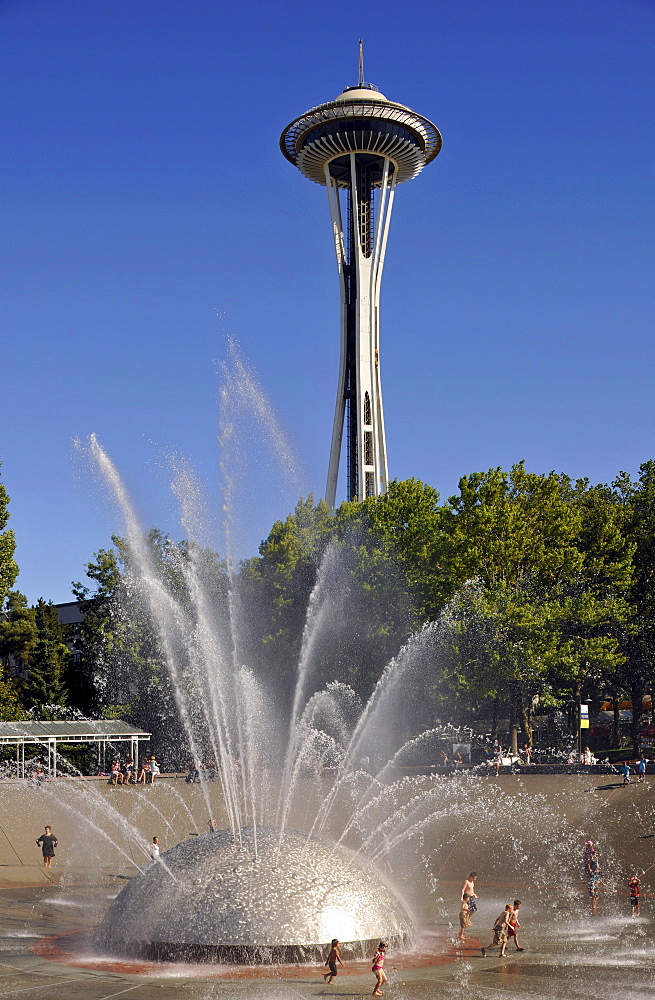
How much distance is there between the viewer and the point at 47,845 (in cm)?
2944

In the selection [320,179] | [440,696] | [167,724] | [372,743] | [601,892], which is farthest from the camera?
[320,179]

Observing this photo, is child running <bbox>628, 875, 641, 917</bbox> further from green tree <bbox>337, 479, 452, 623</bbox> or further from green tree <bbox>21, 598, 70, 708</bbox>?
green tree <bbox>21, 598, 70, 708</bbox>

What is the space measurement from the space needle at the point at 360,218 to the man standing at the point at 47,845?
50315mm

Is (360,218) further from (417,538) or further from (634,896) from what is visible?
(634,896)

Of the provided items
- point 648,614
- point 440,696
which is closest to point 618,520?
point 648,614

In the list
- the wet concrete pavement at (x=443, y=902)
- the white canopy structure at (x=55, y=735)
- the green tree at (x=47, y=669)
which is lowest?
the wet concrete pavement at (x=443, y=902)

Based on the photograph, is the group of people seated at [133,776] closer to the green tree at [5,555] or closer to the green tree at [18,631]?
the green tree at [5,555]

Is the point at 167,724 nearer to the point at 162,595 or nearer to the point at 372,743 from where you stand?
the point at 372,743

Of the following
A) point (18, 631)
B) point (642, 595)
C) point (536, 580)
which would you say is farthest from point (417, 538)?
point (18, 631)

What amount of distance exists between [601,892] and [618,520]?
90.4ft

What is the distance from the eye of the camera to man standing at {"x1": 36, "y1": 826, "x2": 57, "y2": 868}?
2944 centimetres

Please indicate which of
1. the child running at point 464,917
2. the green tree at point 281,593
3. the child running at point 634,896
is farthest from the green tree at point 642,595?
the child running at point 464,917

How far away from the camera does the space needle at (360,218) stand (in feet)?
265

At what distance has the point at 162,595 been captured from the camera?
26.6 m
